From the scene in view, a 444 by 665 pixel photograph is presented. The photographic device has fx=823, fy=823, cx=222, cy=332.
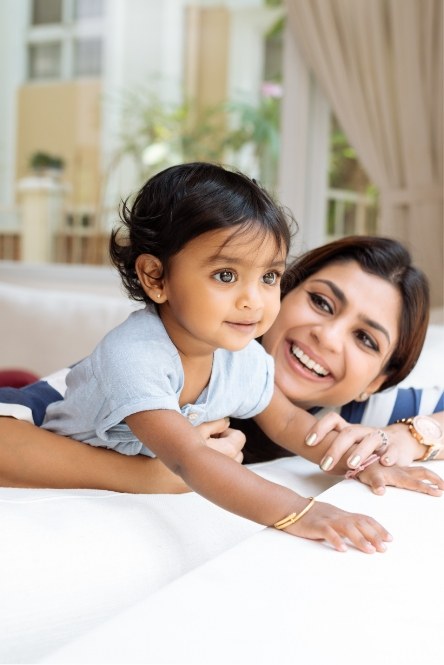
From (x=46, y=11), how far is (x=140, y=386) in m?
4.61

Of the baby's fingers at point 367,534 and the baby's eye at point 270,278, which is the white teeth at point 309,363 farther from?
the baby's fingers at point 367,534

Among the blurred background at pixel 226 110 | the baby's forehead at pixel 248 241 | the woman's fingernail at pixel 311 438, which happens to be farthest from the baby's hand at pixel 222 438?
the blurred background at pixel 226 110

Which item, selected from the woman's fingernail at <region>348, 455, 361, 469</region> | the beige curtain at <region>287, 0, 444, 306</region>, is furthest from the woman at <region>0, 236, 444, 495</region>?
the beige curtain at <region>287, 0, 444, 306</region>

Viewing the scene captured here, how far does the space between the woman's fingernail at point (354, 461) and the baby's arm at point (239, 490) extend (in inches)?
9.0

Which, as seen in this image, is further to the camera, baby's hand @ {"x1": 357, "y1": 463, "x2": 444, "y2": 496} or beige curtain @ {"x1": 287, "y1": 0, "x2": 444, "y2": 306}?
beige curtain @ {"x1": 287, "y1": 0, "x2": 444, "y2": 306}

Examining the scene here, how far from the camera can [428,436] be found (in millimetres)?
1409

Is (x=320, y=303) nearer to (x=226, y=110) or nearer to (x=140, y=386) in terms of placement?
(x=140, y=386)

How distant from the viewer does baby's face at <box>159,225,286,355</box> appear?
3.62 ft

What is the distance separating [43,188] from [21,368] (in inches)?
104

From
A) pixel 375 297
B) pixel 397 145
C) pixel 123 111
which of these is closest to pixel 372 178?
pixel 397 145

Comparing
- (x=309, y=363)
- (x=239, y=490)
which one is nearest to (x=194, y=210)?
(x=239, y=490)

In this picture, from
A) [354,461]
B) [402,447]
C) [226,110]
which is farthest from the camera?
Result: [226,110]

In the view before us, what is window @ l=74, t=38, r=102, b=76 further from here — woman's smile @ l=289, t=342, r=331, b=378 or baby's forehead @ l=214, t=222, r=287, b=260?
baby's forehead @ l=214, t=222, r=287, b=260

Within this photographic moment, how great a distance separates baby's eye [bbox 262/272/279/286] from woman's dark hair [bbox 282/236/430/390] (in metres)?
0.54
